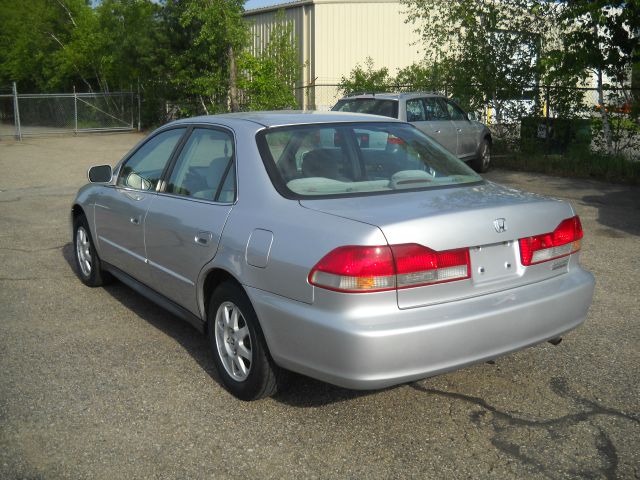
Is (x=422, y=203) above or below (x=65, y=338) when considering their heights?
above

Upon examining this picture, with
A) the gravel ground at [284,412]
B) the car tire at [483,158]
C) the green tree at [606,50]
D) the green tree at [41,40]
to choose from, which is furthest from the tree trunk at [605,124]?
the green tree at [41,40]

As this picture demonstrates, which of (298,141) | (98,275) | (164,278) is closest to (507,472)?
(298,141)

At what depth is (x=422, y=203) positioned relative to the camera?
3994 mm

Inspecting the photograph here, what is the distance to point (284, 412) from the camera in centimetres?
422

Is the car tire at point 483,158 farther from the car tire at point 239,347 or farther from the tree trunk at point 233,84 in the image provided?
the car tire at point 239,347

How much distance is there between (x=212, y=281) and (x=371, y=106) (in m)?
10.1

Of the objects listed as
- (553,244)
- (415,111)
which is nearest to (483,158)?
(415,111)

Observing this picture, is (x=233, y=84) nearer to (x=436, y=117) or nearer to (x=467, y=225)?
(x=436, y=117)

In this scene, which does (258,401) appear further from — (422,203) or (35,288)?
(35,288)

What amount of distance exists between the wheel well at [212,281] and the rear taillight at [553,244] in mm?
1611

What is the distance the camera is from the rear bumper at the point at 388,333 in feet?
11.7

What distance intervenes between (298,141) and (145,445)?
193 cm

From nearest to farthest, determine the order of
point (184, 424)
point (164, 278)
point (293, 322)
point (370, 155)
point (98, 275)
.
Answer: point (293, 322) → point (184, 424) → point (370, 155) → point (164, 278) → point (98, 275)

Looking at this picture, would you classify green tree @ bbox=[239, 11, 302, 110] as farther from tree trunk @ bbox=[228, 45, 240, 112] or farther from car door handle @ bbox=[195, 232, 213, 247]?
car door handle @ bbox=[195, 232, 213, 247]
